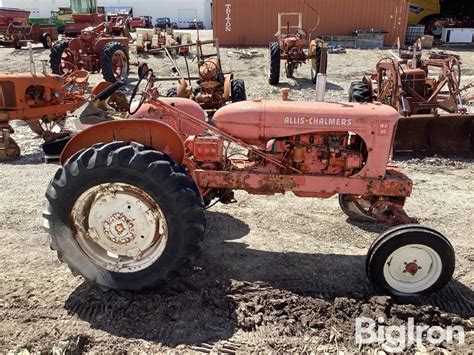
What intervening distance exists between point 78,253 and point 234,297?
44.5 inches

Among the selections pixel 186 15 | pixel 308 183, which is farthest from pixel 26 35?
pixel 186 15

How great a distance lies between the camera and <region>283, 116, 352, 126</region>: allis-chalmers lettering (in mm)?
3428

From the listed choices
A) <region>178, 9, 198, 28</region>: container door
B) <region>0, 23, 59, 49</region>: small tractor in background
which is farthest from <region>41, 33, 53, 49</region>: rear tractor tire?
<region>178, 9, 198, 28</region>: container door

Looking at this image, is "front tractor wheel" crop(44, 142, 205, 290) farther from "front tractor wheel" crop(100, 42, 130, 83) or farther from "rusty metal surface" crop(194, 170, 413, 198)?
"front tractor wheel" crop(100, 42, 130, 83)

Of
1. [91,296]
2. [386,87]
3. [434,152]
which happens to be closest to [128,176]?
[91,296]

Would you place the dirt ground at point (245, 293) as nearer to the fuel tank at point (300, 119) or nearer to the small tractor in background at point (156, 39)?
the fuel tank at point (300, 119)

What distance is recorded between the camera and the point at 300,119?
3449 mm

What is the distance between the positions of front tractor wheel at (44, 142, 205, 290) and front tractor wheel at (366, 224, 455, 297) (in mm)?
1248

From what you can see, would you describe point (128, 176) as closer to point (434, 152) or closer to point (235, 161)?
point (235, 161)

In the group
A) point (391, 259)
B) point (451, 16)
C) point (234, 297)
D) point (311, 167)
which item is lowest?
point (234, 297)

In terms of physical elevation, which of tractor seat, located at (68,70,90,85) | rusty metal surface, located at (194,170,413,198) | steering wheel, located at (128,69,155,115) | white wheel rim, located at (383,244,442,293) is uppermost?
steering wheel, located at (128,69,155,115)

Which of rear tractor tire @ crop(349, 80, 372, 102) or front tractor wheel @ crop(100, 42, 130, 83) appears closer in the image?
rear tractor tire @ crop(349, 80, 372, 102)

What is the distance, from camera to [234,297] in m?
Result: 3.22

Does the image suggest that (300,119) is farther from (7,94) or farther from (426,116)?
(7,94)
